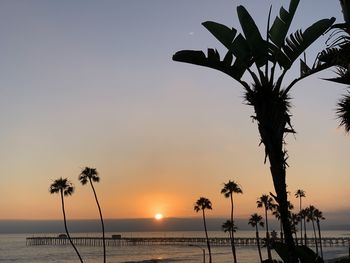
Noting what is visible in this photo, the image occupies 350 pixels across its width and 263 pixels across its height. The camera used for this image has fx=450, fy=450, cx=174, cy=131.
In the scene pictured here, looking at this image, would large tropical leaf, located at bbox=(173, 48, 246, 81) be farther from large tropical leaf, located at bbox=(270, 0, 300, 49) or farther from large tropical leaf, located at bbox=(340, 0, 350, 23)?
large tropical leaf, located at bbox=(340, 0, 350, 23)

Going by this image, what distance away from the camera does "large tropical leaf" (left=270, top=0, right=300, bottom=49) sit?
9211 mm

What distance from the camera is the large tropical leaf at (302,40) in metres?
9.17

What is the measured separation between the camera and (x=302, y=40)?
9359mm

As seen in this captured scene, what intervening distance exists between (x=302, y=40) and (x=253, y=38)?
1037 millimetres

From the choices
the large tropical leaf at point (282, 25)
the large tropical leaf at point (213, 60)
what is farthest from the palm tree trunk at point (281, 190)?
the large tropical leaf at point (282, 25)

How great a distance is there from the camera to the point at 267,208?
291 feet

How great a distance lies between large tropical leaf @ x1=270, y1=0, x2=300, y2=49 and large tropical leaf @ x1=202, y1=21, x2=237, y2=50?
0.86m

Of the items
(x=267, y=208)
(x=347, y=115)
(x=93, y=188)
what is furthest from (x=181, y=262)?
(x=347, y=115)

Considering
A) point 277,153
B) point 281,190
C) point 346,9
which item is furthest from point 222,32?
point 281,190

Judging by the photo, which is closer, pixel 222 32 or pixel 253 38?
pixel 253 38

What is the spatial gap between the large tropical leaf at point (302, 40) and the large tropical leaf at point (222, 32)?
1.06 metres

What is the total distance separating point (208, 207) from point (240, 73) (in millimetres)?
70932

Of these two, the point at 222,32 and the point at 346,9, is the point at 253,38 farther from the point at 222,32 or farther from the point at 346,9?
the point at 346,9

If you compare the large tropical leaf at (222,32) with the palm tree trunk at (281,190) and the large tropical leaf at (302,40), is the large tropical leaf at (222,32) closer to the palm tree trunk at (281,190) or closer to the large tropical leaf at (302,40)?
the large tropical leaf at (302,40)
